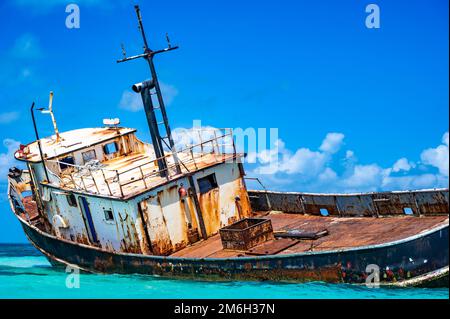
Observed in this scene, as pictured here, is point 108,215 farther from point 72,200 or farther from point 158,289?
point 158,289

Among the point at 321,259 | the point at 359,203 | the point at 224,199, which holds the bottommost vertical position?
the point at 321,259

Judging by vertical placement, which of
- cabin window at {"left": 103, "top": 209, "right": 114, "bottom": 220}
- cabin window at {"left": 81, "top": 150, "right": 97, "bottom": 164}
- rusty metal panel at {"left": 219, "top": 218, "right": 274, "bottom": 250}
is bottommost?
rusty metal panel at {"left": 219, "top": 218, "right": 274, "bottom": 250}

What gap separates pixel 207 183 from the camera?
22.1 m

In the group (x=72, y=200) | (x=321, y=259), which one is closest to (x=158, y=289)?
(x=321, y=259)

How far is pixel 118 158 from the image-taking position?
80.5ft

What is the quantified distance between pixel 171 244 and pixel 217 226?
5.62 feet

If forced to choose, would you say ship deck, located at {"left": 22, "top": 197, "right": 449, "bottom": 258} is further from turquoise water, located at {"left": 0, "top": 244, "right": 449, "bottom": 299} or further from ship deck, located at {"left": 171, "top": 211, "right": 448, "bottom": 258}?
turquoise water, located at {"left": 0, "top": 244, "right": 449, "bottom": 299}

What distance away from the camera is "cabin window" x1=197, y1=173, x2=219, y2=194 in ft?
71.7

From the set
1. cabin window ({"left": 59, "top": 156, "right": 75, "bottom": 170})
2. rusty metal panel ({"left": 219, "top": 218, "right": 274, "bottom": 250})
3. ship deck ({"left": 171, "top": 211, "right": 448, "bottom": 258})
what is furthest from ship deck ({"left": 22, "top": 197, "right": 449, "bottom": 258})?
cabin window ({"left": 59, "top": 156, "right": 75, "bottom": 170})

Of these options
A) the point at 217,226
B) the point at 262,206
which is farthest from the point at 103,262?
the point at 262,206

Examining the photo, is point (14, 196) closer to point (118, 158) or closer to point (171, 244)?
point (118, 158)

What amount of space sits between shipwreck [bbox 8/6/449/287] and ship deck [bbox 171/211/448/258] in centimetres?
4

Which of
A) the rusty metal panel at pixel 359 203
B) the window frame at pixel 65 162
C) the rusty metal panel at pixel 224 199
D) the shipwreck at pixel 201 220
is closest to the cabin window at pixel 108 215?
the shipwreck at pixel 201 220

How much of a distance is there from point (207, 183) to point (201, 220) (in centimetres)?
114
